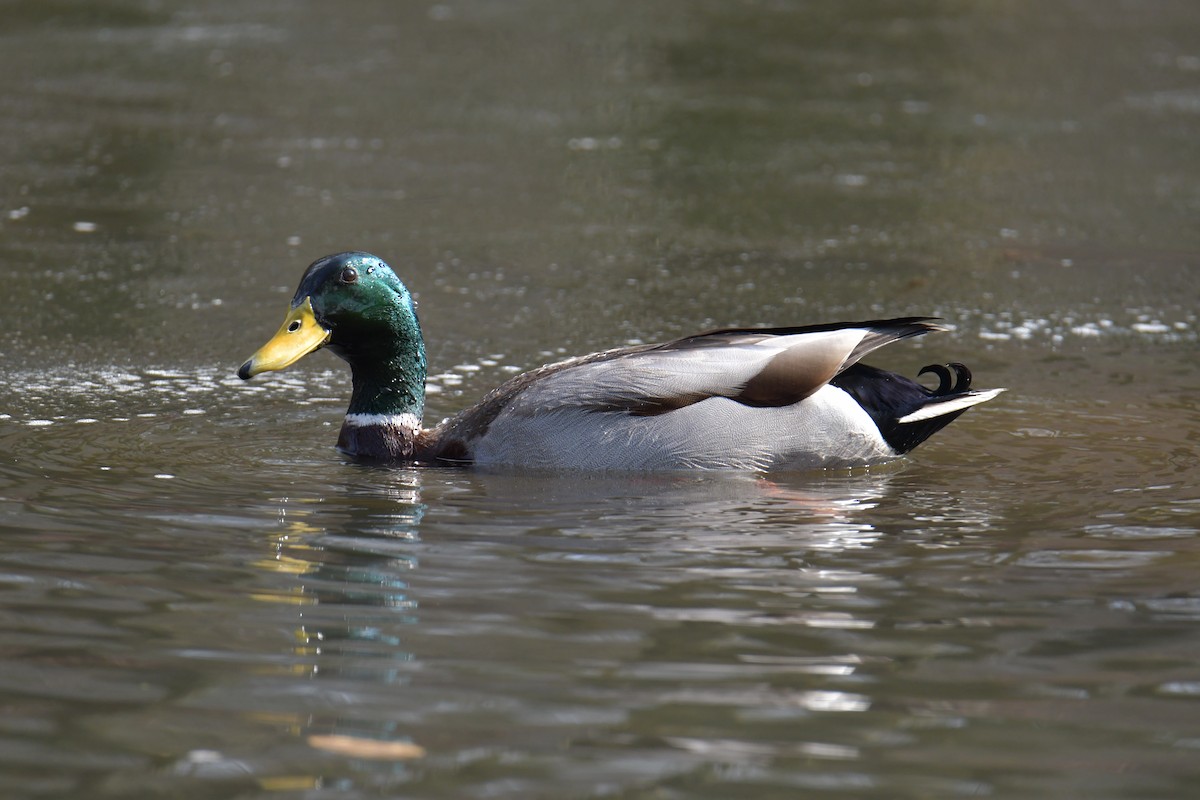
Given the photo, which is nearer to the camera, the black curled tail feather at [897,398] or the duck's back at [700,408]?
the duck's back at [700,408]

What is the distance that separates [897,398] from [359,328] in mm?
1852

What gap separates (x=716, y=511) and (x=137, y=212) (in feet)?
18.3

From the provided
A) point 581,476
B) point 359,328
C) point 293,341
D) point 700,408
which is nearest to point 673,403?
point 700,408

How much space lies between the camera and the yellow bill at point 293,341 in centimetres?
602

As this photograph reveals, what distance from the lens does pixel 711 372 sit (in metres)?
5.85

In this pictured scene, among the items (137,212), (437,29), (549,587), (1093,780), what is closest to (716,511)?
(549,587)

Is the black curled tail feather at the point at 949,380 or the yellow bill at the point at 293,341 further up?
the yellow bill at the point at 293,341

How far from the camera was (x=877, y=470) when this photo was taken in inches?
238

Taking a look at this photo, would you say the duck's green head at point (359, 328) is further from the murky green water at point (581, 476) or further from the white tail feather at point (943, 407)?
the white tail feather at point (943, 407)

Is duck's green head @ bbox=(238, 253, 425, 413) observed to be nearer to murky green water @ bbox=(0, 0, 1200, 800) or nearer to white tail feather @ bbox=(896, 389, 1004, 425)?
murky green water @ bbox=(0, 0, 1200, 800)

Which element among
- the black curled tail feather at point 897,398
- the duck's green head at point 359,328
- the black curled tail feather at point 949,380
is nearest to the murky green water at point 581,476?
the black curled tail feather at point 897,398

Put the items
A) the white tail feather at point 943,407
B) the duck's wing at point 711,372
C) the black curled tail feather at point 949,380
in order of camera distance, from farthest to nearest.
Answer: the black curled tail feather at point 949,380 → the white tail feather at point 943,407 → the duck's wing at point 711,372

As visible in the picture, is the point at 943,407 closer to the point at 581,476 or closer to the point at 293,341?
the point at 581,476

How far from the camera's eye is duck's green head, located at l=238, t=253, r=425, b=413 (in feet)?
20.1
